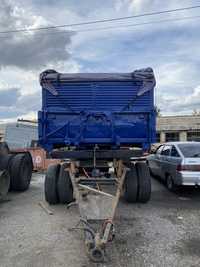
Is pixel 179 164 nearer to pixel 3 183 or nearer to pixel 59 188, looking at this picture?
pixel 59 188

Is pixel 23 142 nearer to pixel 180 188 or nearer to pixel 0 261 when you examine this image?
pixel 180 188

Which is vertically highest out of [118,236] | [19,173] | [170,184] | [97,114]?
[97,114]

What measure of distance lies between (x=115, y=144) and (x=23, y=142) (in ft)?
41.1

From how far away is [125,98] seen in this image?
7242mm

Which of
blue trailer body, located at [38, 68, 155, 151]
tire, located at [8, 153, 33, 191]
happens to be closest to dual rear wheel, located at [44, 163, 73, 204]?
blue trailer body, located at [38, 68, 155, 151]

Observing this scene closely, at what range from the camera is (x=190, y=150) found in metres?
9.20

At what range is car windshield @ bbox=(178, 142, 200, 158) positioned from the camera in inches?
352

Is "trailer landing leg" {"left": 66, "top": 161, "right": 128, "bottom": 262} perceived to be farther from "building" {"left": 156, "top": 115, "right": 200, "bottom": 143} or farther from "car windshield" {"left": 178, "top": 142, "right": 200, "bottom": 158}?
"building" {"left": 156, "top": 115, "right": 200, "bottom": 143}

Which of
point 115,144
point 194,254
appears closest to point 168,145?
point 115,144

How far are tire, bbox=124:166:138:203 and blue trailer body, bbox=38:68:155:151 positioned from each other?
3.39 ft

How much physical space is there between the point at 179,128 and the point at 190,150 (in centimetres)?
1978

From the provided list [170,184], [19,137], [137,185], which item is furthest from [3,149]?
[19,137]

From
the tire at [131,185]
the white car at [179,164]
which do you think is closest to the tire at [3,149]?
the tire at [131,185]

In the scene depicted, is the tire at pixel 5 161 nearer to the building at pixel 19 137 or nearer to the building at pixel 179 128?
the building at pixel 19 137
